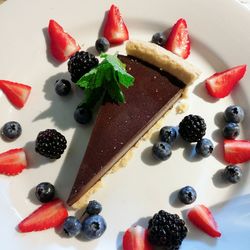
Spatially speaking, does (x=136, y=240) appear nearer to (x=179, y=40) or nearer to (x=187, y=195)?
(x=187, y=195)

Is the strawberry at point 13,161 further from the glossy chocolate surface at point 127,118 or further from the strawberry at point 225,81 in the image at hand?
the strawberry at point 225,81

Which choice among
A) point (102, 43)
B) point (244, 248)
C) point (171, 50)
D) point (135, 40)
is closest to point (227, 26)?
point (171, 50)

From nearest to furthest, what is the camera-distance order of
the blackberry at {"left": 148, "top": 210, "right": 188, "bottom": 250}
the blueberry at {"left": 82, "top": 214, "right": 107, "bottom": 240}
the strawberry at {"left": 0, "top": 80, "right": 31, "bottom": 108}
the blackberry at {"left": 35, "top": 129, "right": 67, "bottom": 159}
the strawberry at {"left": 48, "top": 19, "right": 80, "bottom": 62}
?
the blackberry at {"left": 148, "top": 210, "right": 188, "bottom": 250}
the blueberry at {"left": 82, "top": 214, "right": 107, "bottom": 240}
the blackberry at {"left": 35, "top": 129, "right": 67, "bottom": 159}
the strawberry at {"left": 0, "top": 80, "right": 31, "bottom": 108}
the strawberry at {"left": 48, "top": 19, "right": 80, "bottom": 62}

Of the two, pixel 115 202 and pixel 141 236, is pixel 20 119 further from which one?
pixel 141 236

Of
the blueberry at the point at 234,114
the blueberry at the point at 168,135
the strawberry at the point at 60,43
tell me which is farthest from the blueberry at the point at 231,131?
the strawberry at the point at 60,43

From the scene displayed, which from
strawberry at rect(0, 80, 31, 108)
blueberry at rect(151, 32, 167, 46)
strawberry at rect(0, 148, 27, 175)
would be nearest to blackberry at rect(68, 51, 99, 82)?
strawberry at rect(0, 80, 31, 108)

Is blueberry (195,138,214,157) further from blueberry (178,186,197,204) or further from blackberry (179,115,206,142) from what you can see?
blueberry (178,186,197,204)
